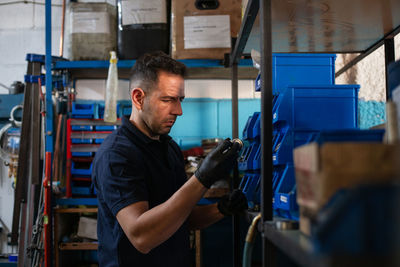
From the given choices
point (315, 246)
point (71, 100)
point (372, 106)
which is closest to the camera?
point (315, 246)

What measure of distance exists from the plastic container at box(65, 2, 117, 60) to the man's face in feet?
4.64

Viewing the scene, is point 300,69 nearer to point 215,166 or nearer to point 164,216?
point 215,166

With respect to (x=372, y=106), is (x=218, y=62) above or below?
above

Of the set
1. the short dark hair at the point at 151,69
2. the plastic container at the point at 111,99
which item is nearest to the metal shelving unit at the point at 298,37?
the short dark hair at the point at 151,69

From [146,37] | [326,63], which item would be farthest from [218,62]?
[326,63]

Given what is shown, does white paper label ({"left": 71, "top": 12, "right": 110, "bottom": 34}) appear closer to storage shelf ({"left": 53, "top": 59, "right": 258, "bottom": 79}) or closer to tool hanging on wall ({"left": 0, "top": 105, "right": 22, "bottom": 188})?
storage shelf ({"left": 53, "top": 59, "right": 258, "bottom": 79})

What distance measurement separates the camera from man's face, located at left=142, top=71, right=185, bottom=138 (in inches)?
61.8

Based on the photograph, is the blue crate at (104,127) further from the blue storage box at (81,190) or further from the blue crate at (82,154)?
the blue storage box at (81,190)

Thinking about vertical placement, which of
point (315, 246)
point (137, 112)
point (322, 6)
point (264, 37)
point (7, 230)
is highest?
point (322, 6)

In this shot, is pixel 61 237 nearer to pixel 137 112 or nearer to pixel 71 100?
pixel 71 100

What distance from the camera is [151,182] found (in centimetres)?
151

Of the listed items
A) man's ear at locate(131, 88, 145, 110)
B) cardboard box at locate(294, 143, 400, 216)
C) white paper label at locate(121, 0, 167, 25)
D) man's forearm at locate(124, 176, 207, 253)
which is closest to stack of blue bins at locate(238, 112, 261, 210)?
man's forearm at locate(124, 176, 207, 253)

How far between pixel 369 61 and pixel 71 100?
2387 mm

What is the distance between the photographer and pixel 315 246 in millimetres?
476
